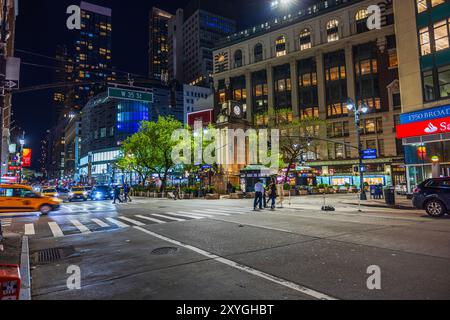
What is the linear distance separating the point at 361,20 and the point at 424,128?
47922 mm

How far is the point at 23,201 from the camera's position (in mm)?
18266

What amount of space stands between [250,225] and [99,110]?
121499 mm

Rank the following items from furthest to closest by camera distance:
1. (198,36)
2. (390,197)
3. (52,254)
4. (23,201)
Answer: (198,36) < (390,197) < (23,201) < (52,254)

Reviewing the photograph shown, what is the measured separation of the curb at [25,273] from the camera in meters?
4.79

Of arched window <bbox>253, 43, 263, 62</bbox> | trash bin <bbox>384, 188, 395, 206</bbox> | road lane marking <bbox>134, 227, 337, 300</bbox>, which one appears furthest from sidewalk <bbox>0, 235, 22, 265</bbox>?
arched window <bbox>253, 43, 263, 62</bbox>

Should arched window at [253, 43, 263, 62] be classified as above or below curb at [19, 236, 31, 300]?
above

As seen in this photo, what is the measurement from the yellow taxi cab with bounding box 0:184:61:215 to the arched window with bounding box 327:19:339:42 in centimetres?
6502

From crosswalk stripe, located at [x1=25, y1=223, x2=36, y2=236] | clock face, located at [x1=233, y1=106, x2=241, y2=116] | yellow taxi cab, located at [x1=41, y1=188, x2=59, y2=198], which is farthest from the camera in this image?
clock face, located at [x1=233, y1=106, x2=241, y2=116]

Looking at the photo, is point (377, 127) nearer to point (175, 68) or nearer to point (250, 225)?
point (250, 225)

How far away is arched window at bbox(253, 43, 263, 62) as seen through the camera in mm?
74438

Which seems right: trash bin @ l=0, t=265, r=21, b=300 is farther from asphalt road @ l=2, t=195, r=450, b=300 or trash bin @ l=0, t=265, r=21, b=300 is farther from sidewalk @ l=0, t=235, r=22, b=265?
sidewalk @ l=0, t=235, r=22, b=265

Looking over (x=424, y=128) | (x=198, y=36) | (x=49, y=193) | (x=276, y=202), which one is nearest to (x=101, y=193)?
(x=49, y=193)

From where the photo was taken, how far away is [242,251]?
743 centimetres

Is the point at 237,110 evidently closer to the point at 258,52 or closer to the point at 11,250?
the point at 258,52
